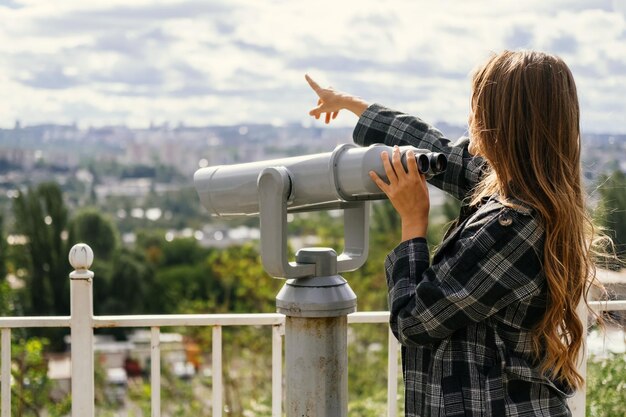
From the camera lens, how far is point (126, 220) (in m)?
40.0

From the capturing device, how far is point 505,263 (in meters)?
1.45

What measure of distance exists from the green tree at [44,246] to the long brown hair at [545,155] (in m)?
20.1

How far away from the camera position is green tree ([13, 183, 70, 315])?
20.7 m

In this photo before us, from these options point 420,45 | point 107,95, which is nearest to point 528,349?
point 420,45

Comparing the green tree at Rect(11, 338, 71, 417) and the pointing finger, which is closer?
the pointing finger

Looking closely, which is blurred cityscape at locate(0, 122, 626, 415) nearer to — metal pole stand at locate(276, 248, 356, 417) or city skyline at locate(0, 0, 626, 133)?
city skyline at locate(0, 0, 626, 133)

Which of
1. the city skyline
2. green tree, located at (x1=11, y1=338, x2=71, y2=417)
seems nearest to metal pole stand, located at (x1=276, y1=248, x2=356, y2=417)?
green tree, located at (x1=11, y1=338, x2=71, y2=417)

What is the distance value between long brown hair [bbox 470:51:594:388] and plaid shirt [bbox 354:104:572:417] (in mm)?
26

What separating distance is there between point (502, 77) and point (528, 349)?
18.3 inches

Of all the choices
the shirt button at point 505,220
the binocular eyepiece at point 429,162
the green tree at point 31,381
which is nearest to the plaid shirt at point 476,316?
the shirt button at point 505,220

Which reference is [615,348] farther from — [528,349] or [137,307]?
[137,307]

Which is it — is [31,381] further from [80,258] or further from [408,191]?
[408,191]

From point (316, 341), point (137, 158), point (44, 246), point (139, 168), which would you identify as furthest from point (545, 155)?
point (137, 158)

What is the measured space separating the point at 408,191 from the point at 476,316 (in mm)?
240
